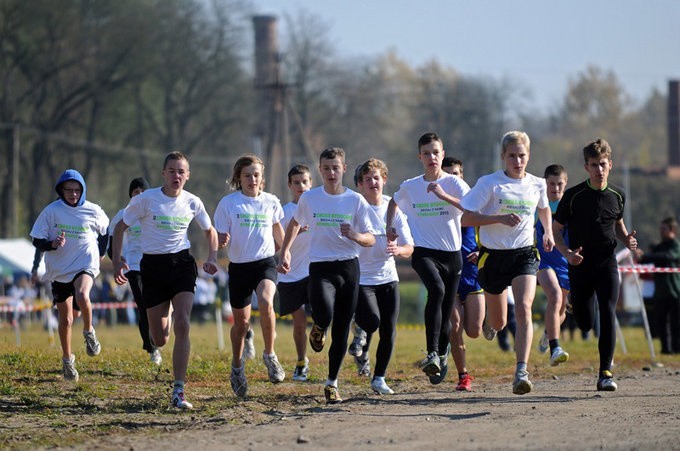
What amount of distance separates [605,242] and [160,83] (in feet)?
179

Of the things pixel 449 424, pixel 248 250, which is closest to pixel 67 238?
pixel 248 250

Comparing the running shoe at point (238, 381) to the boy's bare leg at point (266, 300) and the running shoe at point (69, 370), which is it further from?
the running shoe at point (69, 370)

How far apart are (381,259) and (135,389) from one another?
282 centimetres

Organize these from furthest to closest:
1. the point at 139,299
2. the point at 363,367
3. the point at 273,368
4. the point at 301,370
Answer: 1. the point at 139,299
2. the point at 363,367
3. the point at 301,370
4. the point at 273,368

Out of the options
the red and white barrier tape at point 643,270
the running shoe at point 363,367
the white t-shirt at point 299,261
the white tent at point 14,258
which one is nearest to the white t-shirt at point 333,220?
the white t-shirt at point 299,261

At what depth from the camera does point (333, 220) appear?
1026cm

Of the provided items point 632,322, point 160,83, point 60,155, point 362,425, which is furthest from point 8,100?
point 362,425

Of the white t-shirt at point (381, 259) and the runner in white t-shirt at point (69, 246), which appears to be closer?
the white t-shirt at point (381, 259)

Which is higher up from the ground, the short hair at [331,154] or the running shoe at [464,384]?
the short hair at [331,154]

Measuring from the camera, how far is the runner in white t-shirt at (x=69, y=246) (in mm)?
12570

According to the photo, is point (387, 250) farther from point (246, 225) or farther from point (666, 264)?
point (666, 264)

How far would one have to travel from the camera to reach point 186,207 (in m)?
→ 10.5

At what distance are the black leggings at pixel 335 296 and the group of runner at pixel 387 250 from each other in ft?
0.04

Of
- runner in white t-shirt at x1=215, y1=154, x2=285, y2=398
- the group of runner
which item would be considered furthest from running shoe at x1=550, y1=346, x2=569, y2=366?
runner in white t-shirt at x1=215, y1=154, x2=285, y2=398
